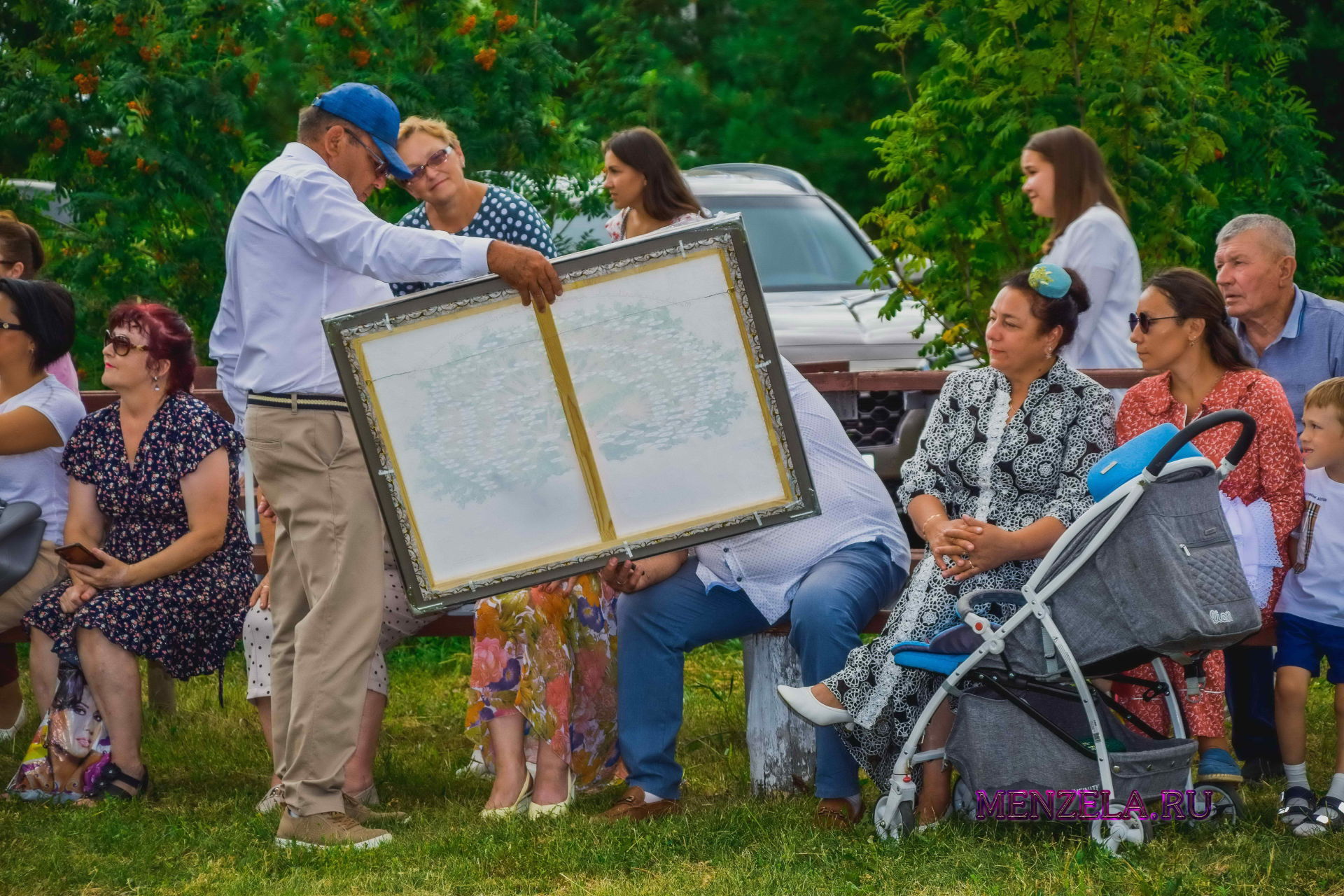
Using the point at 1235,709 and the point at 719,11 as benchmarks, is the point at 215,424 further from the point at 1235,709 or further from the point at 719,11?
the point at 719,11

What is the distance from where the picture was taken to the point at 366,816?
17.0 feet

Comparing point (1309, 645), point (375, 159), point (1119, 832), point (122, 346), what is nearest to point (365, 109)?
point (375, 159)

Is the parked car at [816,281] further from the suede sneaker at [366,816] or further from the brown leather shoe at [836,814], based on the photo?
the suede sneaker at [366,816]

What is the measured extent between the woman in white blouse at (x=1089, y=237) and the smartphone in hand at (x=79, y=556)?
3.56 meters

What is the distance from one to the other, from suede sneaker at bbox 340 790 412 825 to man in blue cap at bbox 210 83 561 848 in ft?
0.99

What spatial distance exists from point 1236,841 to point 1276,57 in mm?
5292

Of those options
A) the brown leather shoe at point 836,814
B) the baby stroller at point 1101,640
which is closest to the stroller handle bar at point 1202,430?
the baby stroller at point 1101,640

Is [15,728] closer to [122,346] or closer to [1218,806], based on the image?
[122,346]

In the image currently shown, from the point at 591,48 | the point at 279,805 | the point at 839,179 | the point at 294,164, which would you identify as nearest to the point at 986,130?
the point at 294,164

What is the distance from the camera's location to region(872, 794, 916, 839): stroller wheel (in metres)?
4.62

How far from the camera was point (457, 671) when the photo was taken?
7.64 metres

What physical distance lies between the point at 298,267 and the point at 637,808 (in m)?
1.88

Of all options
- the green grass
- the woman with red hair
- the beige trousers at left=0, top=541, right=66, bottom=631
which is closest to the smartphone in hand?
the woman with red hair

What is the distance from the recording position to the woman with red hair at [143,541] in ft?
18.1
